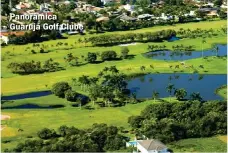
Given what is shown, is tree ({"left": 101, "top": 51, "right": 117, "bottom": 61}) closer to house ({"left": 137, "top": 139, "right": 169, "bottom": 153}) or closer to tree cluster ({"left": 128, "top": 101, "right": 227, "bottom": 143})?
tree cluster ({"left": 128, "top": 101, "right": 227, "bottom": 143})

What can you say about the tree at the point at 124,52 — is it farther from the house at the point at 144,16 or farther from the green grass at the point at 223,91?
the house at the point at 144,16

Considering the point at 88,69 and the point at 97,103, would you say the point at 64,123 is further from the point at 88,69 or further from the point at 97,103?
the point at 88,69

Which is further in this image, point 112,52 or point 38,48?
point 38,48

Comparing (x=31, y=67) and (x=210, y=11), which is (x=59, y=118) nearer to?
(x=31, y=67)

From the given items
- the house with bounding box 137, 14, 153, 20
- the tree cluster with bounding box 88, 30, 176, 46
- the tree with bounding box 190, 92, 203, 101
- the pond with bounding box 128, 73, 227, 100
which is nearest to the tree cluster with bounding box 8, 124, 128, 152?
the tree with bounding box 190, 92, 203, 101

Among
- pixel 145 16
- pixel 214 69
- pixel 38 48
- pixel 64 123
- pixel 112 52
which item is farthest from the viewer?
pixel 145 16

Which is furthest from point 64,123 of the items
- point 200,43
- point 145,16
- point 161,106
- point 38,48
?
point 145,16
